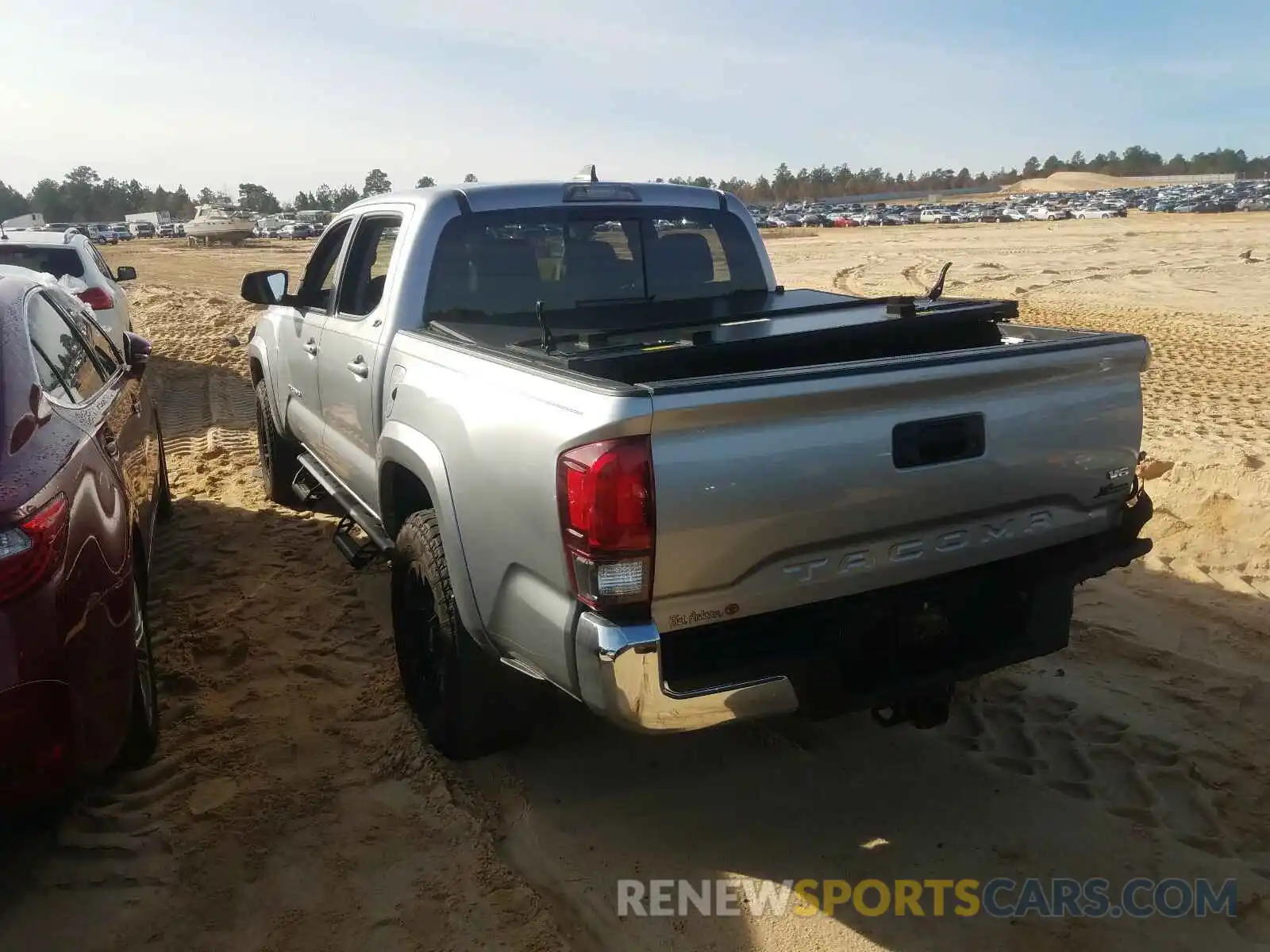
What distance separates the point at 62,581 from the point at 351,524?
2.51 m

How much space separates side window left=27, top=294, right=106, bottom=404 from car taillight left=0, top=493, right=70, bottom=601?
37.3 inches

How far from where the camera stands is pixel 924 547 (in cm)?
275

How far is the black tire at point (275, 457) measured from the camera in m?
6.31

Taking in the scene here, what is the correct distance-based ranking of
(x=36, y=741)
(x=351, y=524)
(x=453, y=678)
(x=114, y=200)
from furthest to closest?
1. (x=114, y=200)
2. (x=351, y=524)
3. (x=453, y=678)
4. (x=36, y=741)

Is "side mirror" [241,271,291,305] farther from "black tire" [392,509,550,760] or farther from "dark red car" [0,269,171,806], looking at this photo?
"black tire" [392,509,550,760]

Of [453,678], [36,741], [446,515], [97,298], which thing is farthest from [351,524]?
[97,298]

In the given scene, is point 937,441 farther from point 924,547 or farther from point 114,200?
point 114,200

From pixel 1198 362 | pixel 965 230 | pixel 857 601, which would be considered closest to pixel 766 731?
pixel 857 601

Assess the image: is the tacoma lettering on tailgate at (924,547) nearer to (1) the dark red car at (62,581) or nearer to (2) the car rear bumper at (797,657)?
(2) the car rear bumper at (797,657)

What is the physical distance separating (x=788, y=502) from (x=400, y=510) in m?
1.84

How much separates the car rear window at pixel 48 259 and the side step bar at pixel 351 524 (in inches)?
213

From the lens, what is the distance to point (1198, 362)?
10.4 meters

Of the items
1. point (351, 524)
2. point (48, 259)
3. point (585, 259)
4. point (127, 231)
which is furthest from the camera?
point (127, 231)

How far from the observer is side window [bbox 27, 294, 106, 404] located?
359cm
